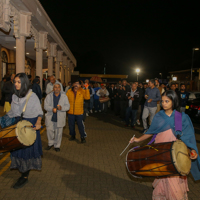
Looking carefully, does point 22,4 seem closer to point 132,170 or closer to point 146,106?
point 146,106

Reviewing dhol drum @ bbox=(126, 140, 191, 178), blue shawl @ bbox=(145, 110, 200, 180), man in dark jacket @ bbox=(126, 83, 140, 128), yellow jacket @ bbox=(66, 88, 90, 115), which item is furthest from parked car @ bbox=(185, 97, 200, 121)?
dhol drum @ bbox=(126, 140, 191, 178)

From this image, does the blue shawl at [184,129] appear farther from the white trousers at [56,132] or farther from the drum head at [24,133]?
the white trousers at [56,132]

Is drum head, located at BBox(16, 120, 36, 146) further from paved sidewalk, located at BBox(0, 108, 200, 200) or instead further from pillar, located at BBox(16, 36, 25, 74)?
pillar, located at BBox(16, 36, 25, 74)

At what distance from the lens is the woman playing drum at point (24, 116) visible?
409 cm

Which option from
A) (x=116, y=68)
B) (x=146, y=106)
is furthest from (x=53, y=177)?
(x=116, y=68)

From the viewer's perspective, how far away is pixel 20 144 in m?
3.67

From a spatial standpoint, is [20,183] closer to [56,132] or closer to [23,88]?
[23,88]

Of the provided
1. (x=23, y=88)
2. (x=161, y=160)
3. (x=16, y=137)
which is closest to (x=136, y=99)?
(x=23, y=88)

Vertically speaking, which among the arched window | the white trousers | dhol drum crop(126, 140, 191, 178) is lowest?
the white trousers

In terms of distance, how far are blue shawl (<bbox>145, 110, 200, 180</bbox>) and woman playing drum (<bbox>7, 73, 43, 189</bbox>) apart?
2034mm

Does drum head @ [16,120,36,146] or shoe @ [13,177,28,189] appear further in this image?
shoe @ [13,177,28,189]

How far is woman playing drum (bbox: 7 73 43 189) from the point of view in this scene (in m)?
4.09

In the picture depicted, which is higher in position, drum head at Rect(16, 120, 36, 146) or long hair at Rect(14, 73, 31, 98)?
long hair at Rect(14, 73, 31, 98)

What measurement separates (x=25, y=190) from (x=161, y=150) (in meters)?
2.55
